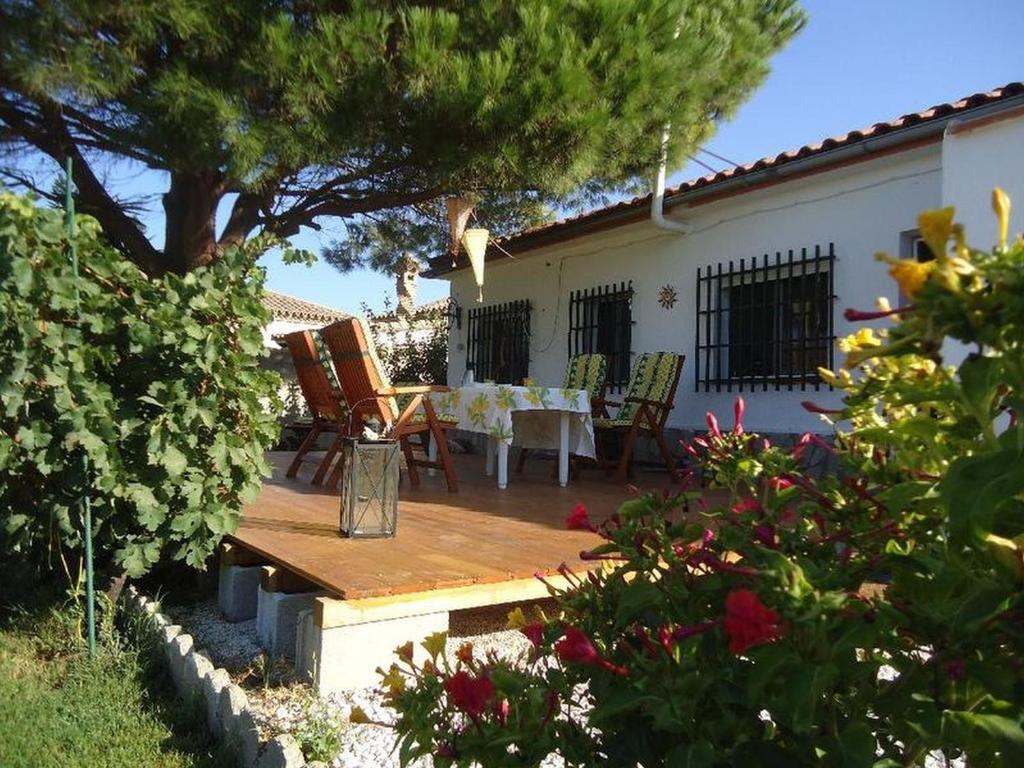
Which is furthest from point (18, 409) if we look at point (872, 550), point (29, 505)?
point (872, 550)

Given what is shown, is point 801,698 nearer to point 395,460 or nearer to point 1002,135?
point 395,460

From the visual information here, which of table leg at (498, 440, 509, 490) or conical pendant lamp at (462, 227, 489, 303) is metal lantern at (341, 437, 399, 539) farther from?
conical pendant lamp at (462, 227, 489, 303)

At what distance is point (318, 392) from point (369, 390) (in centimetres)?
86

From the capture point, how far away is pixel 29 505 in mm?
2990

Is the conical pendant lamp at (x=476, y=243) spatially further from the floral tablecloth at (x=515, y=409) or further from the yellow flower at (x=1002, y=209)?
the yellow flower at (x=1002, y=209)

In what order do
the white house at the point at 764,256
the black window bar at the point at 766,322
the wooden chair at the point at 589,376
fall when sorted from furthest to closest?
the wooden chair at the point at 589,376 → the black window bar at the point at 766,322 → the white house at the point at 764,256

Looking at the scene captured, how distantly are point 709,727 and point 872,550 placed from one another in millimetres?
312

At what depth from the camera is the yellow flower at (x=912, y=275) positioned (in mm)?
644

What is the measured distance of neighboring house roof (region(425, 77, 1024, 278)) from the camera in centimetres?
478

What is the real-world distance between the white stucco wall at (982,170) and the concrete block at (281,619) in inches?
134

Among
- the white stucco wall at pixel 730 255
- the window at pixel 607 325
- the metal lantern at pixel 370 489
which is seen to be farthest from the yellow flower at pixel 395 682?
the window at pixel 607 325

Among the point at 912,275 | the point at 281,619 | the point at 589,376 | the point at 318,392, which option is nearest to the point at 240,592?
the point at 281,619

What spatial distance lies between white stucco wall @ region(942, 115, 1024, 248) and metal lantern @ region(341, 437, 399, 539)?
9.59ft

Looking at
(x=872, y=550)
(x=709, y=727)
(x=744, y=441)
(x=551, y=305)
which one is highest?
(x=551, y=305)
